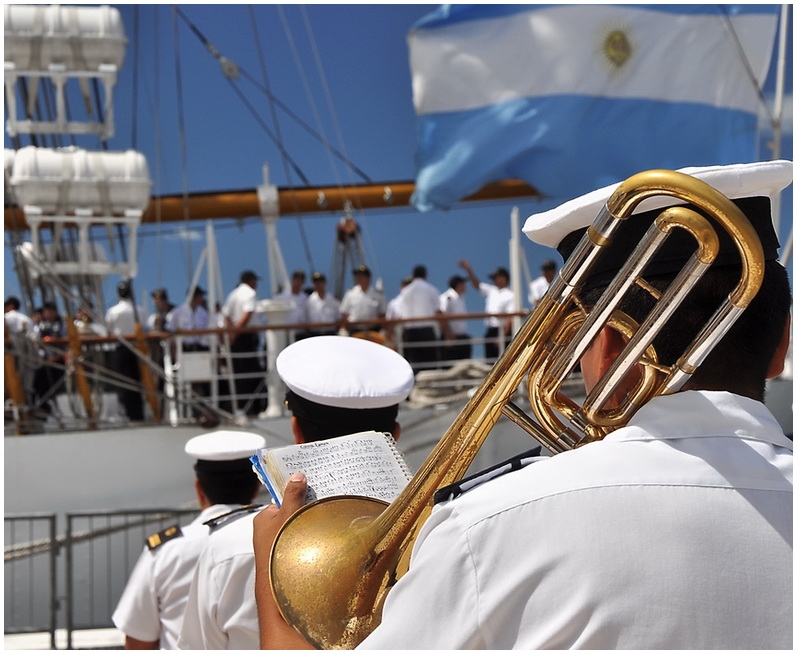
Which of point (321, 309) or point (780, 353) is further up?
point (780, 353)

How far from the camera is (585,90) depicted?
9227 millimetres

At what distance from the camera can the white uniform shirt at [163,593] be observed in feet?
9.90

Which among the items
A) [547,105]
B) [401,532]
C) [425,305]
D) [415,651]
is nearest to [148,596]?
[401,532]

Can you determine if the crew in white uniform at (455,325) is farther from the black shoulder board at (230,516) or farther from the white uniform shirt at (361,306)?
the black shoulder board at (230,516)

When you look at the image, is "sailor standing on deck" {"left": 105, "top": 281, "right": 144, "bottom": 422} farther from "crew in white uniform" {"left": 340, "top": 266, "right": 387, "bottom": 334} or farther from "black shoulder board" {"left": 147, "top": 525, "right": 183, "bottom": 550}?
"black shoulder board" {"left": 147, "top": 525, "right": 183, "bottom": 550}

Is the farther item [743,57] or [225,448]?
[743,57]

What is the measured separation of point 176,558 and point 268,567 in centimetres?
171

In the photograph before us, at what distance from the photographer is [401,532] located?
Result: 130 centimetres

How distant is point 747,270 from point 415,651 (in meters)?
0.52

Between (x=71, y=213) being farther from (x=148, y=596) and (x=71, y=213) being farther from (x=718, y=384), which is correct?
(x=718, y=384)

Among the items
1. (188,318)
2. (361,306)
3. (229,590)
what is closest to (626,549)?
(229,590)

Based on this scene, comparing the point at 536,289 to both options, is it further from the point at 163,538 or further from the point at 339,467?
the point at 339,467

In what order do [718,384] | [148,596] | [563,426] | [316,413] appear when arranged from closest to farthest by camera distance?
[718,384] < [563,426] < [316,413] < [148,596]

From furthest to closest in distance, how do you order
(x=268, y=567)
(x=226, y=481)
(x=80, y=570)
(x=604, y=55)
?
(x=604, y=55), (x=80, y=570), (x=226, y=481), (x=268, y=567)
